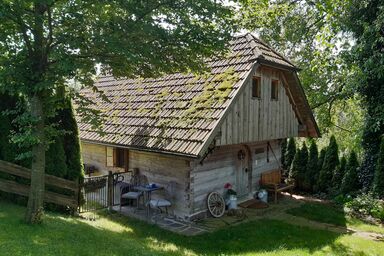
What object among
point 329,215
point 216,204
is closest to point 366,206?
point 329,215

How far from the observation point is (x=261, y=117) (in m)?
12.5

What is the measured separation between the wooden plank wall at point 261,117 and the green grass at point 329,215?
2.86 m

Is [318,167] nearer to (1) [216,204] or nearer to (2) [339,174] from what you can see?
(2) [339,174]

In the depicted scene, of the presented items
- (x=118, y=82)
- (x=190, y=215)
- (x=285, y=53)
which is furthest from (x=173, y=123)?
(x=285, y=53)

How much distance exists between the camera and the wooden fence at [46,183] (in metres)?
8.60

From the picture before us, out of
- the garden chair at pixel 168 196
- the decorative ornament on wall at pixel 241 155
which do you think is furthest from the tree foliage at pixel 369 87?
the garden chair at pixel 168 196

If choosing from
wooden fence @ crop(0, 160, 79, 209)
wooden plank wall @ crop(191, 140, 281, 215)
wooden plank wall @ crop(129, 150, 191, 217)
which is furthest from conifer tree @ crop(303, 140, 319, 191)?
wooden fence @ crop(0, 160, 79, 209)

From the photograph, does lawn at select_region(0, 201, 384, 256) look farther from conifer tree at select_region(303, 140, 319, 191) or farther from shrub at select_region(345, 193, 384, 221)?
conifer tree at select_region(303, 140, 319, 191)

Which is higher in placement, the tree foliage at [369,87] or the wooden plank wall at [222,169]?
the tree foliage at [369,87]

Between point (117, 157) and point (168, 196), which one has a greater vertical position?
point (117, 157)

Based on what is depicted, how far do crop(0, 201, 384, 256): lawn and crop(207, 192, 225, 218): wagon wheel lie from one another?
1.08 m

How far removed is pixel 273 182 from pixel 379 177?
4.00 meters

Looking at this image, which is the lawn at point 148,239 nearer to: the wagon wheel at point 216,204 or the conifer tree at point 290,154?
the wagon wheel at point 216,204

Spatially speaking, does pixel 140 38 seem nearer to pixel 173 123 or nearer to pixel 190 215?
pixel 173 123
